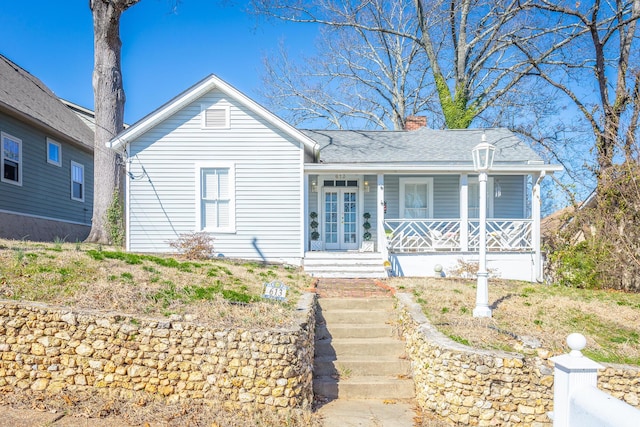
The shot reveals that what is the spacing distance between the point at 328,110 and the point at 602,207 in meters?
17.4

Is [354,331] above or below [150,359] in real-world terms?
below

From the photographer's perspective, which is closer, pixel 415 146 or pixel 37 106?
pixel 415 146

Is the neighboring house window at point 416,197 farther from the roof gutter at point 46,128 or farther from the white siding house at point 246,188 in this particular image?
the roof gutter at point 46,128

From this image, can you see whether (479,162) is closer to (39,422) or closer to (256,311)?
(256,311)

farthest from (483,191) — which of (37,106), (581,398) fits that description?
(37,106)

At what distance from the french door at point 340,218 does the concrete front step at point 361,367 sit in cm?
769

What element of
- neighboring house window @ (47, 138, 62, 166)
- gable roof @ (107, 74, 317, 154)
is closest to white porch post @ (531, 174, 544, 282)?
gable roof @ (107, 74, 317, 154)

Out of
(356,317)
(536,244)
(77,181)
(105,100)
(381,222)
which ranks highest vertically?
(105,100)

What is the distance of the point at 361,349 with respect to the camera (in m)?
6.85

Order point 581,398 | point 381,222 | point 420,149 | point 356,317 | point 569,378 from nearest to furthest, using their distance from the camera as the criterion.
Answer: point 581,398
point 569,378
point 356,317
point 381,222
point 420,149

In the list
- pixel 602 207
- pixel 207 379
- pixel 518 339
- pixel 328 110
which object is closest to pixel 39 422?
pixel 207 379

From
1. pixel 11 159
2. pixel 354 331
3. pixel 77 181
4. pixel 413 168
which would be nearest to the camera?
pixel 354 331

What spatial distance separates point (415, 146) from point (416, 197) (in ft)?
6.06

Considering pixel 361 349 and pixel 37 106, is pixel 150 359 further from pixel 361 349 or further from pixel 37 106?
pixel 37 106
